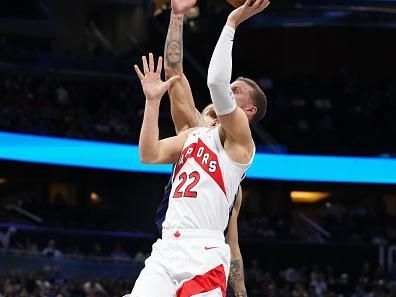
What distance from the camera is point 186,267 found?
5684 mm

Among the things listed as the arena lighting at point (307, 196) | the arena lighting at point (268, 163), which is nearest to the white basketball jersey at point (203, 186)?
the arena lighting at point (268, 163)

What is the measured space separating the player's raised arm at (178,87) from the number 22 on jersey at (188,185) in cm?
61

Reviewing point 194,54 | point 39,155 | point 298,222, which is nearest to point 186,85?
point 39,155

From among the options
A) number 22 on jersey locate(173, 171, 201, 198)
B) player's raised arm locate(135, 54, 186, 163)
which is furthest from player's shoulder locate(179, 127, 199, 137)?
number 22 on jersey locate(173, 171, 201, 198)

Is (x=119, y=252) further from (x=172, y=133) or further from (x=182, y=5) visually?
(x=182, y=5)

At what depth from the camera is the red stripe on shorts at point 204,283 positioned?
5652 mm

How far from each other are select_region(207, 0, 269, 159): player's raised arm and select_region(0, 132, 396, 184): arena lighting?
59.4 feet

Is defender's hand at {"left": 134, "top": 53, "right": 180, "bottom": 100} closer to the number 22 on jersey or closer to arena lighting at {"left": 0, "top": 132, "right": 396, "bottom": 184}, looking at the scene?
the number 22 on jersey

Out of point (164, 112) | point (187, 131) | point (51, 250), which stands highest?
point (187, 131)

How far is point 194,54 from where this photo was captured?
2809cm

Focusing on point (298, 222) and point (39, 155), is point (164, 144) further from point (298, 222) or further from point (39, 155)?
point (298, 222)

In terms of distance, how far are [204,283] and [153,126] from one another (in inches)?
36.9

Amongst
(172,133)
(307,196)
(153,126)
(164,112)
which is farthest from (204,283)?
(307,196)

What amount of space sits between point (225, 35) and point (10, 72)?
19378mm
